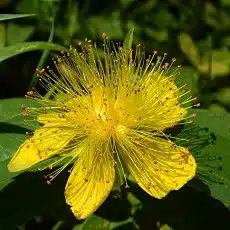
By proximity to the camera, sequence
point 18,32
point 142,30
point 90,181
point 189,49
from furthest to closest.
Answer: point 142,30 → point 189,49 → point 18,32 → point 90,181

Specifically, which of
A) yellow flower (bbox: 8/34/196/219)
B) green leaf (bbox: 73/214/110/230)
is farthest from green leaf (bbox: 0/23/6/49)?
green leaf (bbox: 73/214/110/230)

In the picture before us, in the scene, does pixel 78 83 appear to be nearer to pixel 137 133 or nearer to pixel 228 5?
pixel 137 133

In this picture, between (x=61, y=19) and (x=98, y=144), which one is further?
(x=61, y=19)

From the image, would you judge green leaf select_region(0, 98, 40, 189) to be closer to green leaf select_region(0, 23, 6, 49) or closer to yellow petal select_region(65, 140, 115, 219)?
yellow petal select_region(65, 140, 115, 219)

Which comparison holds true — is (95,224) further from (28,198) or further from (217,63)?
(217,63)

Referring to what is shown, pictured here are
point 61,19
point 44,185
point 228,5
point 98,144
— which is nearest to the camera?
point 98,144

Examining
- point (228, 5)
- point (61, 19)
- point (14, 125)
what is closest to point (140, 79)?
point (14, 125)

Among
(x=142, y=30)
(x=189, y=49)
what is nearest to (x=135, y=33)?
(x=142, y=30)
